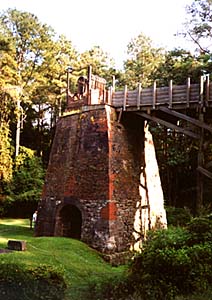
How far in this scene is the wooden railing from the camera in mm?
13531

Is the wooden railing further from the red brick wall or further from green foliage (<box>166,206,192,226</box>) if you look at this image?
green foliage (<box>166,206,192,226</box>)

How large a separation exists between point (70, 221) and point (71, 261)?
408 cm

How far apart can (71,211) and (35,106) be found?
17294 millimetres

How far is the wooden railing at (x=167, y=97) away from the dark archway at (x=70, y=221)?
453cm

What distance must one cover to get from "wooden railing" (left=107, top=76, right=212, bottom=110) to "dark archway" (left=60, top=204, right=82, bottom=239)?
14.9 ft

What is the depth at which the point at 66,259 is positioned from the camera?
11672 millimetres

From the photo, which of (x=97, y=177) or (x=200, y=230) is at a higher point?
(x=97, y=177)

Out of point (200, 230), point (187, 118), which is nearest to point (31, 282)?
point (200, 230)

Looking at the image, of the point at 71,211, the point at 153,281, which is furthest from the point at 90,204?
the point at 153,281

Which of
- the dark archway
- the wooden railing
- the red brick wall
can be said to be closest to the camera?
the wooden railing

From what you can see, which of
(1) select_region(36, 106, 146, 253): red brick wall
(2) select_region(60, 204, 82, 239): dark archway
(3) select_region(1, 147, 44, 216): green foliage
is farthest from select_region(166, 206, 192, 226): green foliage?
(3) select_region(1, 147, 44, 216): green foliage

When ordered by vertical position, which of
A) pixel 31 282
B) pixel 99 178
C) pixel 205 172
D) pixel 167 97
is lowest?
pixel 31 282

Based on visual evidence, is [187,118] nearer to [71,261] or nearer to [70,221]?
[70,221]

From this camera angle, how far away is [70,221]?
1569cm
